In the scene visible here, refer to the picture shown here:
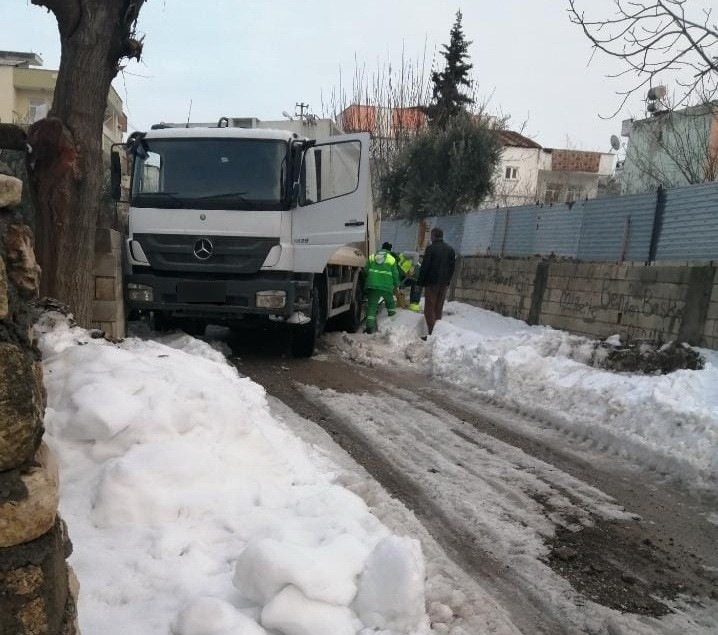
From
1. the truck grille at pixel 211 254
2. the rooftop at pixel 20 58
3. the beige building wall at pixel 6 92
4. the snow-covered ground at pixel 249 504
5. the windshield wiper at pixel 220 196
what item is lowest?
the snow-covered ground at pixel 249 504

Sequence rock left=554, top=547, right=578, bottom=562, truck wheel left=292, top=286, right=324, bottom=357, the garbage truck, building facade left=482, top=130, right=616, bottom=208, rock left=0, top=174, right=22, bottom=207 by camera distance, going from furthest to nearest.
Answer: building facade left=482, top=130, right=616, bottom=208, truck wheel left=292, top=286, right=324, bottom=357, the garbage truck, rock left=554, top=547, right=578, bottom=562, rock left=0, top=174, right=22, bottom=207

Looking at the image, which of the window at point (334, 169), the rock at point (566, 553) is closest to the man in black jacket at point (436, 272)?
the window at point (334, 169)

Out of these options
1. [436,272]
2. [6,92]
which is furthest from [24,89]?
[436,272]

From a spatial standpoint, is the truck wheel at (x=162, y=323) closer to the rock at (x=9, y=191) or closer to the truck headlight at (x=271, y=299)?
the truck headlight at (x=271, y=299)

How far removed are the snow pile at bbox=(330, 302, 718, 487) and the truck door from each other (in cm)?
197

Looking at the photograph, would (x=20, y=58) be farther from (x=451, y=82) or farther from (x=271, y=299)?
(x=271, y=299)

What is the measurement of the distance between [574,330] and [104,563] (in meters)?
8.56

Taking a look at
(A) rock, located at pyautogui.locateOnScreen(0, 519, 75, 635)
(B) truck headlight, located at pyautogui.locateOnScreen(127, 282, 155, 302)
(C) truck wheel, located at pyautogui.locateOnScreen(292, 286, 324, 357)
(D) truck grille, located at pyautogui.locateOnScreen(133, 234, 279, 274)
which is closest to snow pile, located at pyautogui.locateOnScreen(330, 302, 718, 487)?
(C) truck wheel, located at pyautogui.locateOnScreen(292, 286, 324, 357)

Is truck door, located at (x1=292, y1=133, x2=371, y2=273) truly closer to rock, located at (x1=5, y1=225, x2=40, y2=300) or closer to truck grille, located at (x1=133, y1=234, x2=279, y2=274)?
truck grille, located at (x1=133, y1=234, x2=279, y2=274)

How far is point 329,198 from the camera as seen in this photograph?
311 inches

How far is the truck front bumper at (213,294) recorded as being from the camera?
7496mm

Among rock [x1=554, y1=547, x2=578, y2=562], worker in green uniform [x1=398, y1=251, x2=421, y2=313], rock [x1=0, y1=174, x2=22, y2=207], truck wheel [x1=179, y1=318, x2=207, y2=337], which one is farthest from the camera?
worker in green uniform [x1=398, y1=251, x2=421, y2=313]

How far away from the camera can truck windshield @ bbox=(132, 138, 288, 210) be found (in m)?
7.48

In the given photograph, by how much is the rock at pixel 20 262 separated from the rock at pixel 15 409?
38 cm
